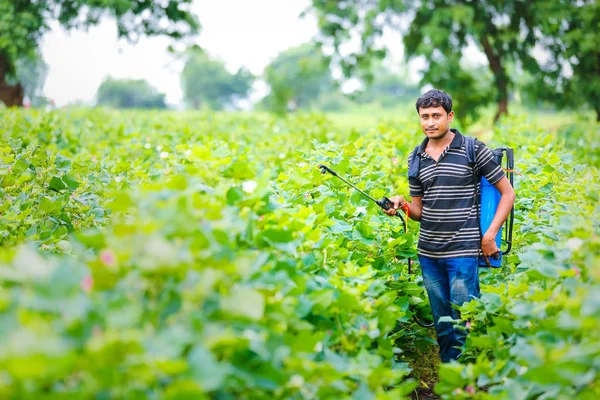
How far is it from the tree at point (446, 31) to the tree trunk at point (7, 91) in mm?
A: 9473

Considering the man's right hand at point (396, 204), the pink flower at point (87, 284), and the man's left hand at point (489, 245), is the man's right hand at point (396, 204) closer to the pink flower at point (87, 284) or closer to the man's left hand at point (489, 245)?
the man's left hand at point (489, 245)

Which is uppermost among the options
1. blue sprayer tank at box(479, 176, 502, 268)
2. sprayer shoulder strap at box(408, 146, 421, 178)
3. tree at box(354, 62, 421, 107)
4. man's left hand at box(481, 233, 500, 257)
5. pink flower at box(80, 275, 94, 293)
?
tree at box(354, 62, 421, 107)

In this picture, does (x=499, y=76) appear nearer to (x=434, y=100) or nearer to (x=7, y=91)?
(x=7, y=91)

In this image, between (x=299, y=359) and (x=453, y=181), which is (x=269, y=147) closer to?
(x=453, y=181)

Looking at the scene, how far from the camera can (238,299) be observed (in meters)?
1.79

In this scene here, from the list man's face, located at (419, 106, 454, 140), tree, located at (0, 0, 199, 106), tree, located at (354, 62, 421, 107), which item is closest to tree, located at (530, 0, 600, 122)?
tree, located at (0, 0, 199, 106)

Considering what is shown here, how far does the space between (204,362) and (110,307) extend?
0.94 feet

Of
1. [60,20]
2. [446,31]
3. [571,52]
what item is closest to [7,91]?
[60,20]

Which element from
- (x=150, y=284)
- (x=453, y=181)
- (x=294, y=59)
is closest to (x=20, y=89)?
(x=453, y=181)

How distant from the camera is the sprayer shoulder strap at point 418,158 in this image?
3.68 metres

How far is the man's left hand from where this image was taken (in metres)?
3.66

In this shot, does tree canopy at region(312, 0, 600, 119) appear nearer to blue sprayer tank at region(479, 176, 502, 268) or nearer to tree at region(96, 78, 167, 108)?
blue sprayer tank at region(479, 176, 502, 268)

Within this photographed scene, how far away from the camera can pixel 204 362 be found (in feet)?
5.33

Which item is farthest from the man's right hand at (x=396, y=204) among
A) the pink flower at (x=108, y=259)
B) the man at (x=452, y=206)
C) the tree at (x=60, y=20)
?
the tree at (x=60, y=20)
